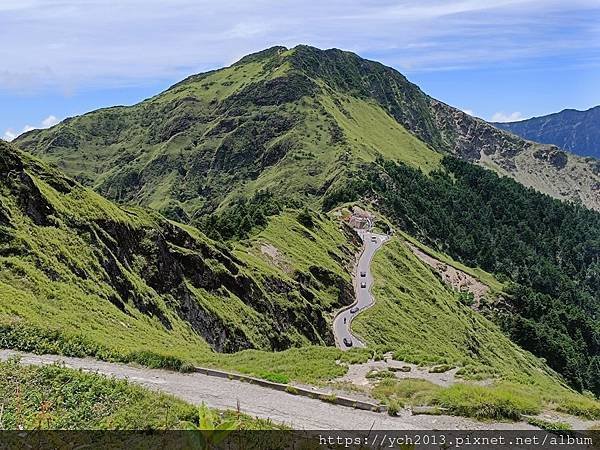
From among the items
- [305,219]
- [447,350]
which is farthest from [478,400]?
[305,219]

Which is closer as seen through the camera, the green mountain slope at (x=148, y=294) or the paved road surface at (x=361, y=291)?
the green mountain slope at (x=148, y=294)

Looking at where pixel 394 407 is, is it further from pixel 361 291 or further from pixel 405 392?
pixel 361 291

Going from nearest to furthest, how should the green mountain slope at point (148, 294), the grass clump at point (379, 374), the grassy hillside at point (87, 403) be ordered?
the grassy hillside at point (87, 403) → the grass clump at point (379, 374) → the green mountain slope at point (148, 294)

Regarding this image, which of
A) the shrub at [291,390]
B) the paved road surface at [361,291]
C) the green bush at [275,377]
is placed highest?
the green bush at [275,377]

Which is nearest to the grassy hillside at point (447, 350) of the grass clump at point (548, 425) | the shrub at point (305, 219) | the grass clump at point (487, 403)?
the grass clump at point (487, 403)

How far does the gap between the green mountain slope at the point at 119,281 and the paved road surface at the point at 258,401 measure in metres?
1.75

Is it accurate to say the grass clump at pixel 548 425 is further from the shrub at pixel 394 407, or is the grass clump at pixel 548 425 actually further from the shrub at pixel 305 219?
the shrub at pixel 305 219

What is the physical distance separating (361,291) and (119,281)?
59.5 metres

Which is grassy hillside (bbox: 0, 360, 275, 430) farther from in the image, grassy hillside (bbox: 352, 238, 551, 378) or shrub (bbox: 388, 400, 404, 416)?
grassy hillside (bbox: 352, 238, 551, 378)

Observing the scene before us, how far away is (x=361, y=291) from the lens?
297ft

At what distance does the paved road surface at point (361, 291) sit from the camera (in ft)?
231

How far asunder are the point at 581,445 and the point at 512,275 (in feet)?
631

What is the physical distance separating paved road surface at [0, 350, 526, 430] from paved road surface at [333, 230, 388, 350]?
26362 millimetres

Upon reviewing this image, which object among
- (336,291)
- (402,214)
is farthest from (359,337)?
(402,214)
